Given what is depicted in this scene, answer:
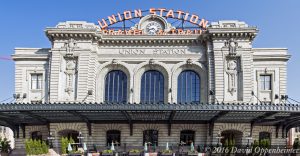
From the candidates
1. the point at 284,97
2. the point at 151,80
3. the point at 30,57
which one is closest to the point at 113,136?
the point at 151,80

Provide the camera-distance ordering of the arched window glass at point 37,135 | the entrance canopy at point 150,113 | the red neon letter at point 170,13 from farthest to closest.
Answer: the red neon letter at point 170,13 → the arched window glass at point 37,135 → the entrance canopy at point 150,113

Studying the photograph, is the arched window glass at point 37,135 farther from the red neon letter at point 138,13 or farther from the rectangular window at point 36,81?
the red neon letter at point 138,13

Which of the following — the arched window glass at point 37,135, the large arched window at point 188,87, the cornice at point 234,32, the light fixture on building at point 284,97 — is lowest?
the arched window glass at point 37,135

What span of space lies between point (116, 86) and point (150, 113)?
10624mm

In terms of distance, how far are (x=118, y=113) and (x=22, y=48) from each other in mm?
18602

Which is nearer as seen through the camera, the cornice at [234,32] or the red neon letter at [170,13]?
the cornice at [234,32]

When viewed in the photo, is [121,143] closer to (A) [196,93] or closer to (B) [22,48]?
(A) [196,93]

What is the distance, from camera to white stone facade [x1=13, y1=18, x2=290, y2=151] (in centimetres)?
4428

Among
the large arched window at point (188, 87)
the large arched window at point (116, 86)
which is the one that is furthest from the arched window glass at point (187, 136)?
the large arched window at point (116, 86)

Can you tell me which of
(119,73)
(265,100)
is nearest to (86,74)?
(119,73)

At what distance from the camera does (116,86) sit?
47562mm

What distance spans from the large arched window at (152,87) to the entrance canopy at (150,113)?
3859 mm

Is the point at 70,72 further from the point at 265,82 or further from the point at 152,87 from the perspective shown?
the point at 265,82

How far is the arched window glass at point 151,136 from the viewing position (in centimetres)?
4466
